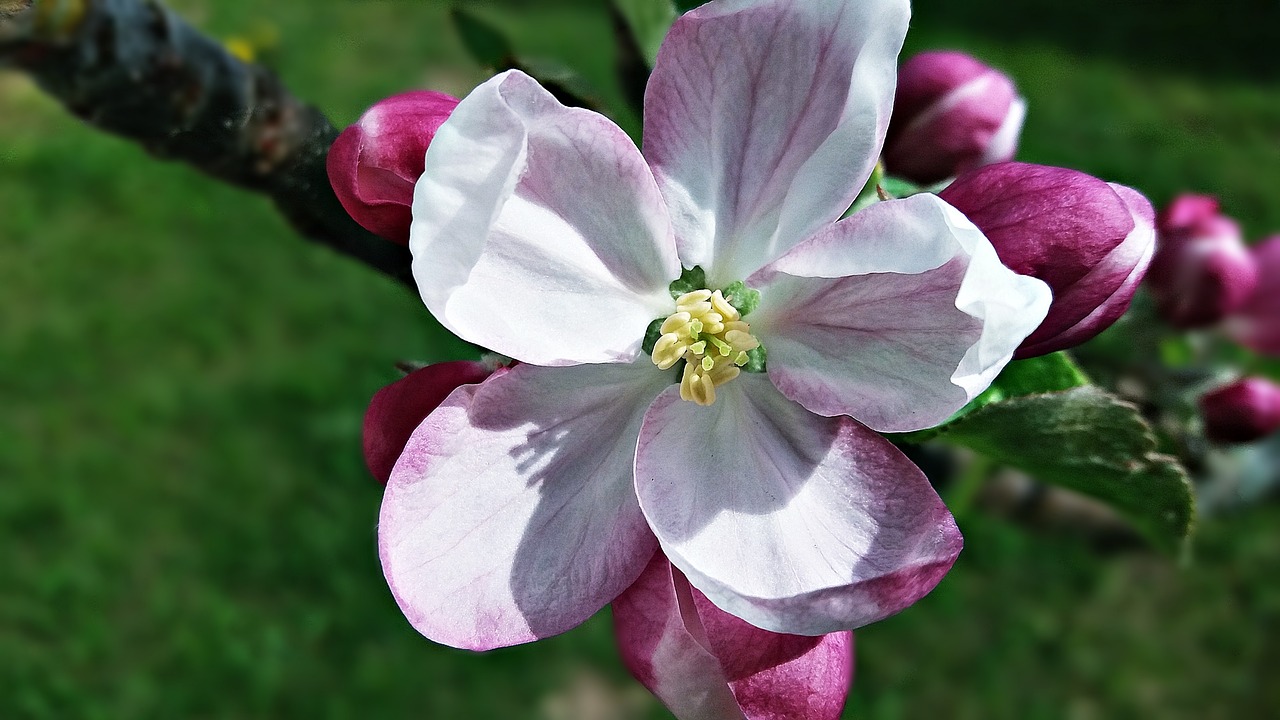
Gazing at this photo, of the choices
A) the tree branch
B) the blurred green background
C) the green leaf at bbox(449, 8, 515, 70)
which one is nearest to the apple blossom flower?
the tree branch

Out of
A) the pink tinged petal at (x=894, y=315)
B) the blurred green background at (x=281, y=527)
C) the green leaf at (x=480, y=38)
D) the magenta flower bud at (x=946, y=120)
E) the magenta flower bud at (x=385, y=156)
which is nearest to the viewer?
the pink tinged petal at (x=894, y=315)

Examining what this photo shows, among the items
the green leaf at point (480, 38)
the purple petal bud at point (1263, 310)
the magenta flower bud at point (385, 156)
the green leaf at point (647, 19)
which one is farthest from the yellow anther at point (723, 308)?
the purple petal bud at point (1263, 310)

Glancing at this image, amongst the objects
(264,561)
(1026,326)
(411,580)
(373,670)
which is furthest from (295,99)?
(264,561)

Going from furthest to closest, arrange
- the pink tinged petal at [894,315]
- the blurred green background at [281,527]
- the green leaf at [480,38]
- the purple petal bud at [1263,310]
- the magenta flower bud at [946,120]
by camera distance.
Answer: the blurred green background at [281,527] → the purple petal bud at [1263,310] → the green leaf at [480,38] → the magenta flower bud at [946,120] → the pink tinged petal at [894,315]

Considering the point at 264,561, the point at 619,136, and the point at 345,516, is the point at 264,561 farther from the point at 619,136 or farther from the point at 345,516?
the point at 619,136

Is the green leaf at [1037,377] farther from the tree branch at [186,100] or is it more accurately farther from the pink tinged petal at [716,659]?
the tree branch at [186,100]

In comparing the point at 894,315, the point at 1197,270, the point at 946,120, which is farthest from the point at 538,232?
the point at 1197,270

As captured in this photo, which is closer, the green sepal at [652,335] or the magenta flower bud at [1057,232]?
the magenta flower bud at [1057,232]
